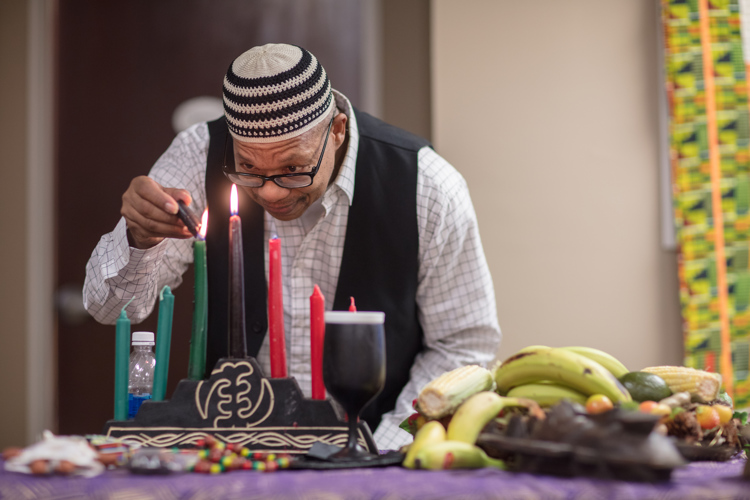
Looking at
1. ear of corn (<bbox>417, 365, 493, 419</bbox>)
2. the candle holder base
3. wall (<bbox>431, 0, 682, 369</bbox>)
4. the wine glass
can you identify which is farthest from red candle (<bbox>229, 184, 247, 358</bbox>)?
wall (<bbox>431, 0, 682, 369</bbox>)

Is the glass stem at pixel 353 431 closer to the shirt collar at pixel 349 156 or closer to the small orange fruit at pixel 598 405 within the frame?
the small orange fruit at pixel 598 405

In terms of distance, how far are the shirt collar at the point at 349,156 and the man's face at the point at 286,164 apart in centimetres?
14

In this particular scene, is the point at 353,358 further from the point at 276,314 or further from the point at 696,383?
the point at 696,383

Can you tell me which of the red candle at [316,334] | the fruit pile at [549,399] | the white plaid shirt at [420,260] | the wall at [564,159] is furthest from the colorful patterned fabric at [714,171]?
the red candle at [316,334]

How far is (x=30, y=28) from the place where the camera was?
9.36 feet

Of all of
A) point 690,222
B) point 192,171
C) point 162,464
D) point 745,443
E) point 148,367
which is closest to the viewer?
point 162,464

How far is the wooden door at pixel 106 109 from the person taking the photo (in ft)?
9.21

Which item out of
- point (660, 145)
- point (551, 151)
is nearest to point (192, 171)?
point (551, 151)

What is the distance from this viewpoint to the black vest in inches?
66.3

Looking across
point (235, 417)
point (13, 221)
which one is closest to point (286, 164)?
point (235, 417)

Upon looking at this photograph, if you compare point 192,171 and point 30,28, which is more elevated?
point 30,28

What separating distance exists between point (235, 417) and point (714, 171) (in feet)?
8.19

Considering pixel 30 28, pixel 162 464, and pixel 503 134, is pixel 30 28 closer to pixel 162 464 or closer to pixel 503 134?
pixel 503 134

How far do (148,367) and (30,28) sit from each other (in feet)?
7.71
